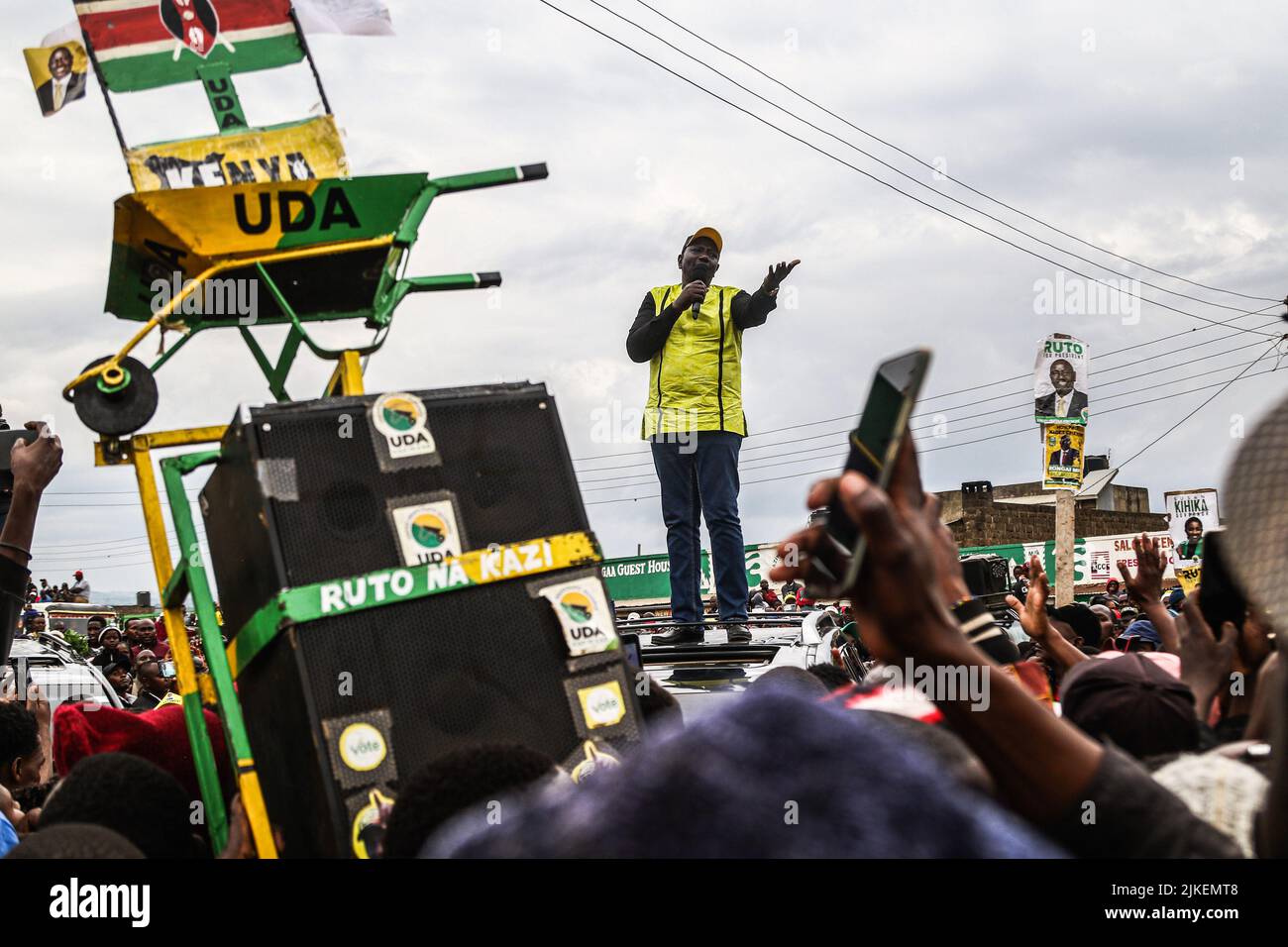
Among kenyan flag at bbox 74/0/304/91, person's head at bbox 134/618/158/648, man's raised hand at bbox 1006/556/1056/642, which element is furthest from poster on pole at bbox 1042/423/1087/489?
person's head at bbox 134/618/158/648

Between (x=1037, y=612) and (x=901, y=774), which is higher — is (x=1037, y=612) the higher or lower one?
the lower one

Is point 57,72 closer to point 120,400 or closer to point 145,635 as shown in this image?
point 120,400

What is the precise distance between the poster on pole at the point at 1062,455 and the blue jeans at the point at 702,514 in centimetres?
560

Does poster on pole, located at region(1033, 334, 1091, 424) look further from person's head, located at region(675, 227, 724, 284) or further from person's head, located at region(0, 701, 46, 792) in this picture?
person's head, located at region(0, 701, 46, 792)

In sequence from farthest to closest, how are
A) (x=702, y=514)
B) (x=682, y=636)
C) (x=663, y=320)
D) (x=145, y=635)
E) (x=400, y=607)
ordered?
(x=145, y=635)
(x=702, y=514)
(x=663, y=320)
(x=682, y=636)
(x=400, y=607)

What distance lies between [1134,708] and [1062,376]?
918 cm

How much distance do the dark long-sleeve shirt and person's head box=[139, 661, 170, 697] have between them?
634 cm

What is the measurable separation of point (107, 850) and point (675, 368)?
4.44 metres

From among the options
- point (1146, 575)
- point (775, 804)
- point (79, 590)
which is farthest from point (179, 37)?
point (79, 590)

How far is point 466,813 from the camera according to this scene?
6.71 ft

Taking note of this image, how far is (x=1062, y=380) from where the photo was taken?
36.6ft
